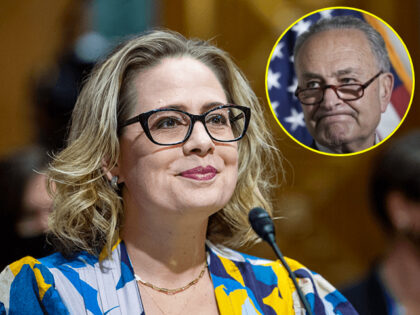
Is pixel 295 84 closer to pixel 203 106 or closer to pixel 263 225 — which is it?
pixel 203 106

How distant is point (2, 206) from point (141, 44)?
583 millimetres

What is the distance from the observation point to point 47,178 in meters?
1.26

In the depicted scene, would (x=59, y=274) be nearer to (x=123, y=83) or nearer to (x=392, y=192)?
(x=123, y=83)

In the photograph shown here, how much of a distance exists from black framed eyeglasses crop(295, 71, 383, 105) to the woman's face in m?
0.28

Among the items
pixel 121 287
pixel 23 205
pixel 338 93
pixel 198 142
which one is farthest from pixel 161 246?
pixel 338 93

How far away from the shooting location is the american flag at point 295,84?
1.39 m

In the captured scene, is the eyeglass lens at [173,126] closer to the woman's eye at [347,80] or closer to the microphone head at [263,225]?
the microphone head at [263,225]

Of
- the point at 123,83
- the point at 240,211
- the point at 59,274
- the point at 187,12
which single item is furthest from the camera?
the point at 187,12

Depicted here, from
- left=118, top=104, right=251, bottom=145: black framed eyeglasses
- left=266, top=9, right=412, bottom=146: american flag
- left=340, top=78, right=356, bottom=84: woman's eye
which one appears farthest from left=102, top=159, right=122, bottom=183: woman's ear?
left=340, top=78, right=356, bottom=84: woman's eye

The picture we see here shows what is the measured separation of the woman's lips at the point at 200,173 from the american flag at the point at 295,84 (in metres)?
0.38

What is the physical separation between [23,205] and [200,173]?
58 cm

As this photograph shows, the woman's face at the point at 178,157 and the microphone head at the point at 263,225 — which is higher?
the woman's face at the point at 178,157

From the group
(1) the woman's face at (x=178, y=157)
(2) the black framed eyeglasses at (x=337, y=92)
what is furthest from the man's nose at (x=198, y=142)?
(2) the black framed eyeglasses at (x=337, y=92)

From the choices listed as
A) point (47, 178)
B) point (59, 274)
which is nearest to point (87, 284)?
point (59, 274)
